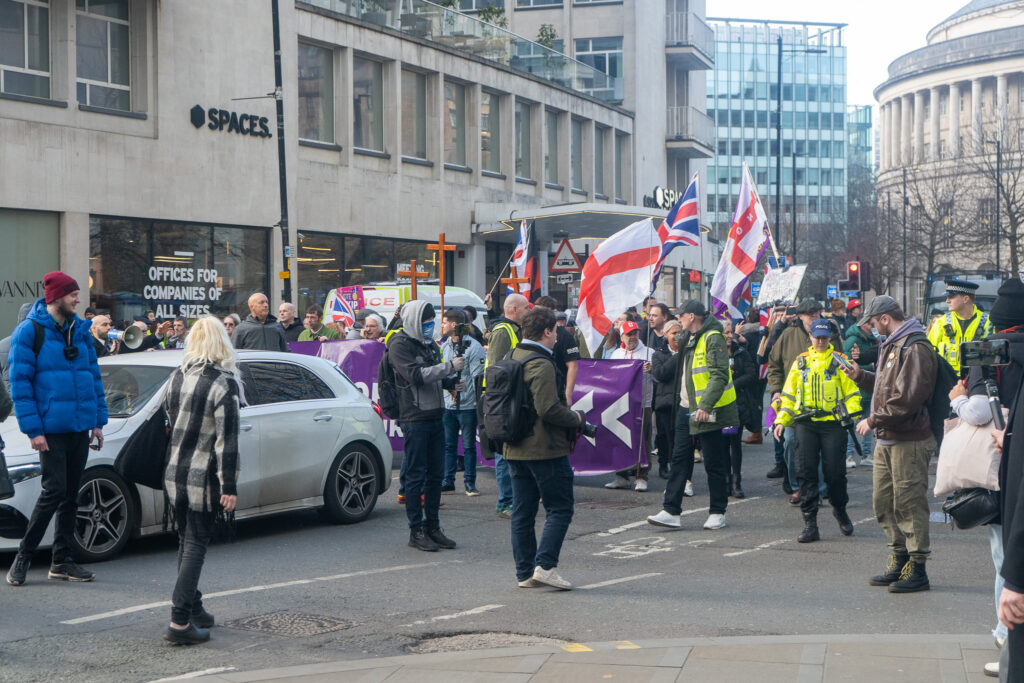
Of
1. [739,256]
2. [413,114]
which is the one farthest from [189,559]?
[413,114]

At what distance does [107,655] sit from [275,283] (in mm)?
19565

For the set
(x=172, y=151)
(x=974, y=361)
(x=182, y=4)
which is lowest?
(x=974, y=361)

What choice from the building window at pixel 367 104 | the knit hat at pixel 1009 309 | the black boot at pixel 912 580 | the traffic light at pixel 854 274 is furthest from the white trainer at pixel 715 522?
the traffic light at pixel 854 274

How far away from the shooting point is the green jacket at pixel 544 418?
802cm

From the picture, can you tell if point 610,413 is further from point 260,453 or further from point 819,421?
point 260,453

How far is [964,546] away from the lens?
9.65 metres

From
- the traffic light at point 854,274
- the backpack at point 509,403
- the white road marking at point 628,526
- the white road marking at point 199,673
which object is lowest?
the white road marking at point 628,526

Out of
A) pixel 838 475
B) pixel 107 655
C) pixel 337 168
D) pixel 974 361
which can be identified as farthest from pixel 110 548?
pixel 337 168

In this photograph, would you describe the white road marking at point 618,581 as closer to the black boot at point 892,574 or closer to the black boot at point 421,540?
the black boot at point 892,574

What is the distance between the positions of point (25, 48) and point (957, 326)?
16.2 metres

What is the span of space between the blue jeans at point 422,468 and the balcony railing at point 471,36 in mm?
19122

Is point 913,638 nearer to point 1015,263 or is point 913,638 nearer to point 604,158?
point 604,158

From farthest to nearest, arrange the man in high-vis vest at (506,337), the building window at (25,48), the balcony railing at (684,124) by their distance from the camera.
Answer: the balcony railing at (684,124) → the building window at (25,48) → the man in high-vis vest at (506,337)

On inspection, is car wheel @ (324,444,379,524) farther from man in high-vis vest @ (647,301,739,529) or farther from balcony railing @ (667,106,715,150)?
balcony railing @ (667,106,715,150)
